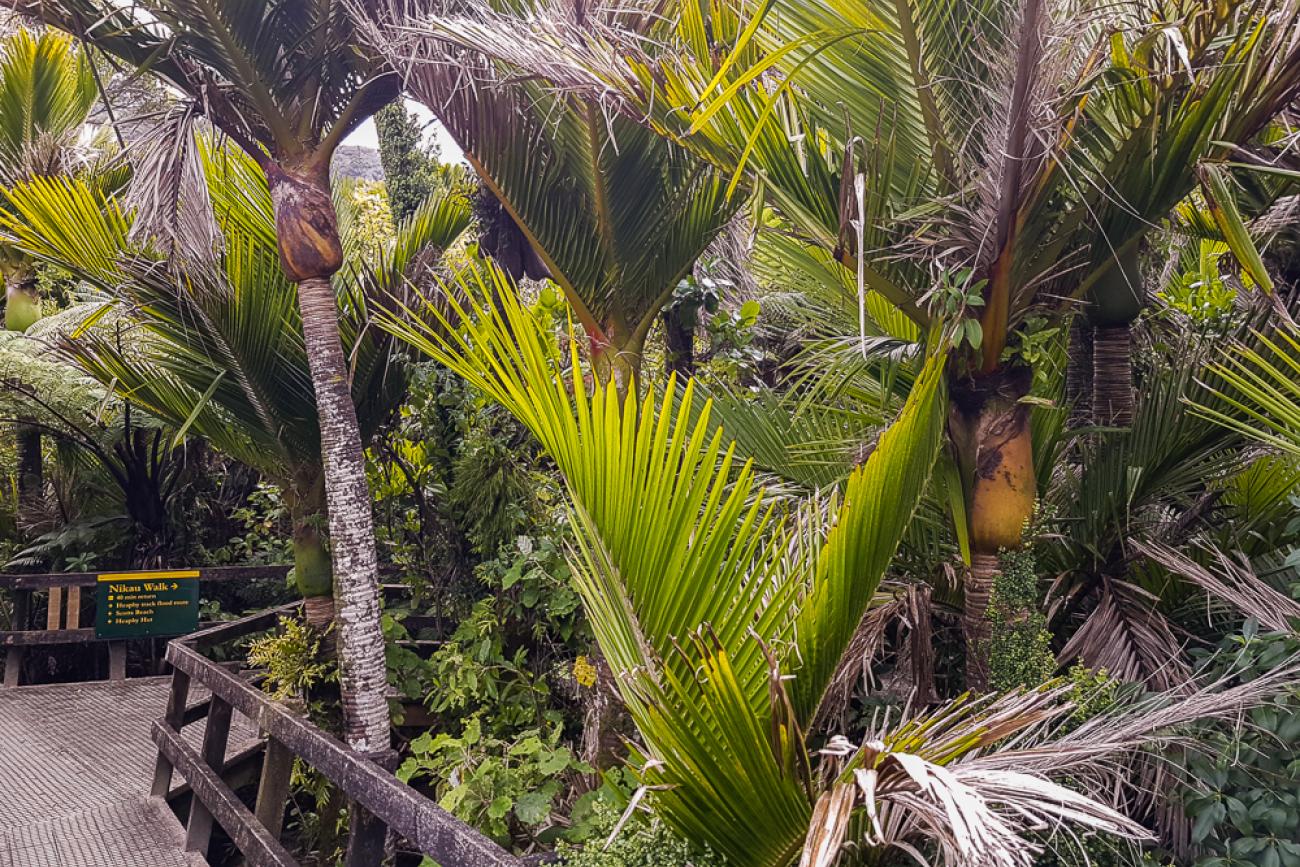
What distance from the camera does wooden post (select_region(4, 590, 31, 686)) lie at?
6500 millimetres

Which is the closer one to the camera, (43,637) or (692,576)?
(692,576)

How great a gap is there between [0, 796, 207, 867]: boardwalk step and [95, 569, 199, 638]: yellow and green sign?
76.6 inches

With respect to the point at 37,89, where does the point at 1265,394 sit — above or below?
below

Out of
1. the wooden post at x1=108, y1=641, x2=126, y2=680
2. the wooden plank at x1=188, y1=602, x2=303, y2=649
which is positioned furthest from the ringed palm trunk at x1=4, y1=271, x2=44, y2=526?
the wooden plank at x1=188, y1=602, x2=303, y2=649

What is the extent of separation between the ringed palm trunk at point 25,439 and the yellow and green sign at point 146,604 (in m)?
2.58

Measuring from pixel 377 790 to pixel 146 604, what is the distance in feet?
14.2

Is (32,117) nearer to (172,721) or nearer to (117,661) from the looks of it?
(117,661)

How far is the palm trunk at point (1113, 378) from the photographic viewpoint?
9.60 ft

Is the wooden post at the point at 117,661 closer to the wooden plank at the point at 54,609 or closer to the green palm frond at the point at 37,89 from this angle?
the wooden plank at the point at 54,609

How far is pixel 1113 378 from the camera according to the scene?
2.95m

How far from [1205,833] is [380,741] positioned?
8.89ft

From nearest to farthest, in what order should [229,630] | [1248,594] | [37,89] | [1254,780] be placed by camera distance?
[1254,780]
[1248,594]
[229,630]
[37,89]

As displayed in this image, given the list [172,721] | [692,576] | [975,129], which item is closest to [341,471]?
[172,721]

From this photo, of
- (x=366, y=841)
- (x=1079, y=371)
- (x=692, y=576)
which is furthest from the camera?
(x=1079, y=371)
